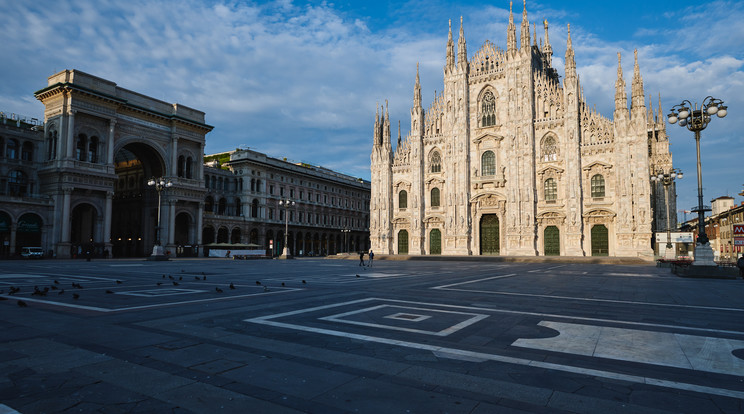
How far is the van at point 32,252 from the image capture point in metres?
40.3

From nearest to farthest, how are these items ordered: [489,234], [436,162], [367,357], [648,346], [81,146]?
[367,357] < [648,346] < [81,146] < [489,234] < [436,162]

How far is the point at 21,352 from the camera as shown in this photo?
5.48 meters

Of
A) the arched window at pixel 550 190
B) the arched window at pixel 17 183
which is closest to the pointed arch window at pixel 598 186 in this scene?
the arched window at pixel 550 190

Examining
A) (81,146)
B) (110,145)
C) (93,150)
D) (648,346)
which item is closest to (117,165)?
(93,150)

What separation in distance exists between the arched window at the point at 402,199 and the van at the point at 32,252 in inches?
1520

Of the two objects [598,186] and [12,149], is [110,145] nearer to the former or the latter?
[12,149]

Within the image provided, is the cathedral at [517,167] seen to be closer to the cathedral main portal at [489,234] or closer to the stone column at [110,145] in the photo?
the cathedral main portal at [489,234]

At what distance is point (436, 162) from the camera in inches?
2057

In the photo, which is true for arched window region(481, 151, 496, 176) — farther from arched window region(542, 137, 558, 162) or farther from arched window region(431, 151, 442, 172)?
arched window region(542, 137, 558, 162)

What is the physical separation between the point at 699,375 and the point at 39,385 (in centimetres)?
713

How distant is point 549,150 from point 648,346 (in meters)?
42.8

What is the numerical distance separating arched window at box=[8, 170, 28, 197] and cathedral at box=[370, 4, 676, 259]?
39507mm

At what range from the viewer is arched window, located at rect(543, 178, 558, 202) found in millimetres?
44812

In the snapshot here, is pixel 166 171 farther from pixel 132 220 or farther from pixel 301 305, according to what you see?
pixel 301 305
